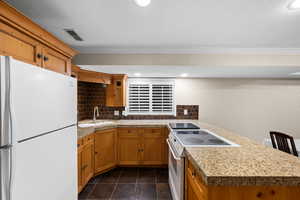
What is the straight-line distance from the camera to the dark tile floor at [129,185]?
7.44 feet

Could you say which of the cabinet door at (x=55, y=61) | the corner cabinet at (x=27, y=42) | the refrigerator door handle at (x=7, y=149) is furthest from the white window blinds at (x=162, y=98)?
the refrigerator door handle at (x=7, y=149)

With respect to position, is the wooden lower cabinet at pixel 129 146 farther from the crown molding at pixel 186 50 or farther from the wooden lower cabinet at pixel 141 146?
the crown molding at pixel 186 50

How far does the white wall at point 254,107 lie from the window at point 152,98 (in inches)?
9.5

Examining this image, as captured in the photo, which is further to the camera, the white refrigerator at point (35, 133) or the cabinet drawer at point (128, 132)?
the cabinet drawer at point (128, 132)

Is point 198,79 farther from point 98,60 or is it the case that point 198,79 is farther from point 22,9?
point 22,9

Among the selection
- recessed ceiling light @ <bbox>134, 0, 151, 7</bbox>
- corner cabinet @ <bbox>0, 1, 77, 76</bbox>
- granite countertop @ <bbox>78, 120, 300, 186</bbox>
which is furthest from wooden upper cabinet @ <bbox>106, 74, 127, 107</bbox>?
granite countertop @ <bbox>78, 120, 300, 186</bbox>

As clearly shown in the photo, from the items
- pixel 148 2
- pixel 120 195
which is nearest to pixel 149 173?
pixel 120 195

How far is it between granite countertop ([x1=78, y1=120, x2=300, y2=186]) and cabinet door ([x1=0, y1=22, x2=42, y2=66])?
158 centimetres

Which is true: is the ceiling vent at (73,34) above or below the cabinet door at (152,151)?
above

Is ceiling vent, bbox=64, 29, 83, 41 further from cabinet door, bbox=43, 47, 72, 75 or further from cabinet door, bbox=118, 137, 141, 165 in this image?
cabinet door, bbox=118, 137, 141, 165

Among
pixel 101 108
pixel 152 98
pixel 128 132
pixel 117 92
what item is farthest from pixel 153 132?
pixel 101 108

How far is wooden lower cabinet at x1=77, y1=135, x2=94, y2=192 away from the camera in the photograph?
86.7 inches

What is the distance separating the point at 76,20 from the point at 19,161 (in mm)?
1460

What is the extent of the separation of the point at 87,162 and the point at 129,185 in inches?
30.2
